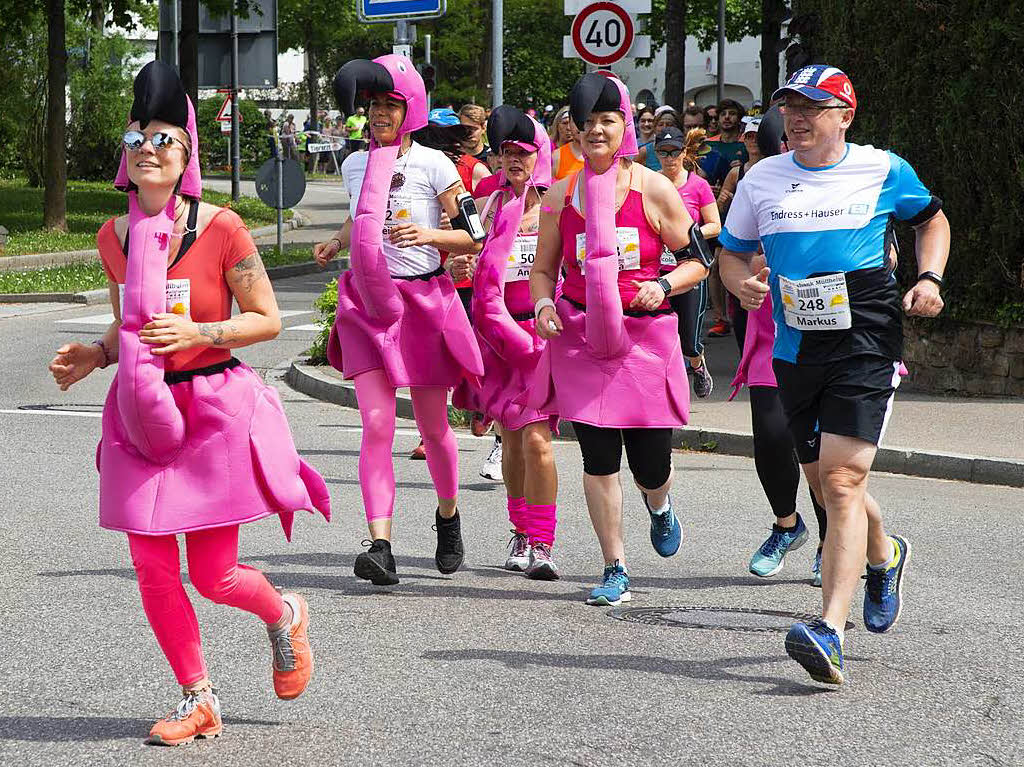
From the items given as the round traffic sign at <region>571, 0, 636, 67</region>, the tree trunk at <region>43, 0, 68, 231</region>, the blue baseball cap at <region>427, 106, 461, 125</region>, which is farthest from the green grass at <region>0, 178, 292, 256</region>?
the blue baseball cap at <region>427, 106, 461, 125</region>

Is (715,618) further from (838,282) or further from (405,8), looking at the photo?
(405,8)

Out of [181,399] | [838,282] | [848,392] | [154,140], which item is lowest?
[848,392]

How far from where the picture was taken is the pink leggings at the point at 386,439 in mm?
6949

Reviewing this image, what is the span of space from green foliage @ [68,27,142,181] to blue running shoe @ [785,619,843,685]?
37421mm

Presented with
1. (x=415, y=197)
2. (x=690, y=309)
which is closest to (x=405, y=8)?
(x=690, y=309)

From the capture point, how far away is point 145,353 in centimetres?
455

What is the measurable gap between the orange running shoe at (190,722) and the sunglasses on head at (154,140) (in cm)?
149

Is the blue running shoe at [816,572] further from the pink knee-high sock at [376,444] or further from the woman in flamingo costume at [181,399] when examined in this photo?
the woman in flamingo costume at [181,399]

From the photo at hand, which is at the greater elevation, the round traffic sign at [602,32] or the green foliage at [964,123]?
the round traffic sign at [602,32]

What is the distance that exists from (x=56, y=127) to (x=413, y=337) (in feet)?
73.8

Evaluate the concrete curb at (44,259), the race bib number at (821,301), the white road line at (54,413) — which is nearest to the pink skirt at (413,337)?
the race bib number at (821,301)

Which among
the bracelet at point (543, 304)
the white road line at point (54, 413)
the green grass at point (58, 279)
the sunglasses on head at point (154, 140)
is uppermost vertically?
the sunglasses on head at point (154, 140)

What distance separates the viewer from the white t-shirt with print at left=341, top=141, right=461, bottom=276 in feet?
23.1

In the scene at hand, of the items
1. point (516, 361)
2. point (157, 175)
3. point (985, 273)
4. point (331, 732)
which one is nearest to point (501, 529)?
point (516, 361)
